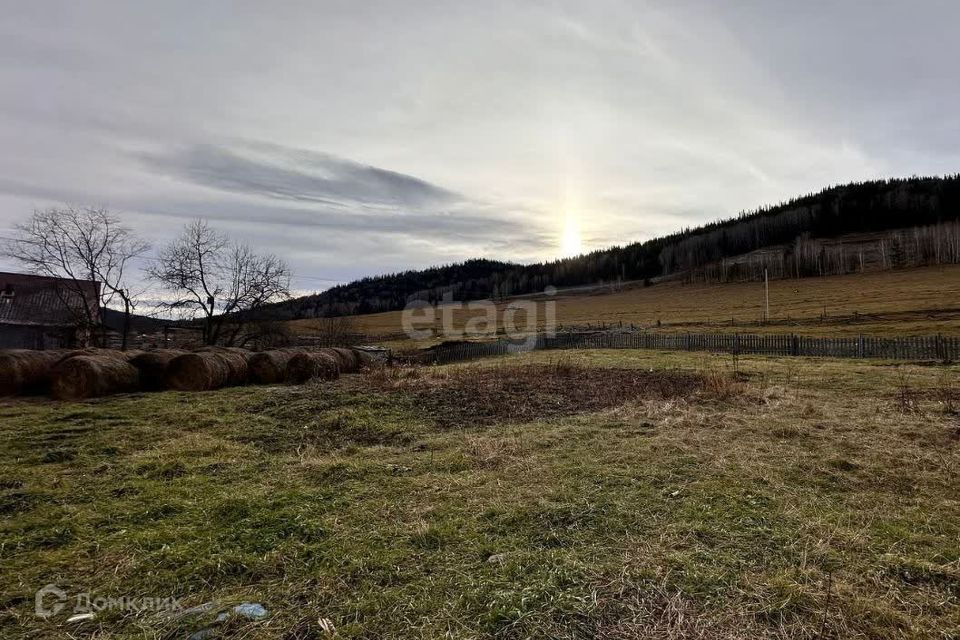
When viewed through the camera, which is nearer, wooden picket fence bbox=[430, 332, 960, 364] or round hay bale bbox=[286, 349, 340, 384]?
round hay bale bbox=[286, 349, 340, 384]

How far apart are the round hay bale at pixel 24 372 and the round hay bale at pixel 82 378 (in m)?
0.50

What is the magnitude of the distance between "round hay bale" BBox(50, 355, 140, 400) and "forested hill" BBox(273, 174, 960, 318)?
60139 mm

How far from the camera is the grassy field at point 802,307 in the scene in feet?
120

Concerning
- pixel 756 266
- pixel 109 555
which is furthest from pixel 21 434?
pixel 756 266

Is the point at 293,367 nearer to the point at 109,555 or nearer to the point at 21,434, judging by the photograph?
the point at 21,434

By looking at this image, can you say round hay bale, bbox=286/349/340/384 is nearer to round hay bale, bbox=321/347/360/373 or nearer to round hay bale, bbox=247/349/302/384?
round hay bale, bbox=247/349/302/384

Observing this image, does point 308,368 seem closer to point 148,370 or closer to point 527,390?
point 148,370

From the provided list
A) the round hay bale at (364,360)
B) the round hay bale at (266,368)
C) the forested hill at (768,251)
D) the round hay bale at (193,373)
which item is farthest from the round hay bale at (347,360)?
the forested hill at (768,251)

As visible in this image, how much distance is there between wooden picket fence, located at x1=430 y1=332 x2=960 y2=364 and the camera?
1788 cm

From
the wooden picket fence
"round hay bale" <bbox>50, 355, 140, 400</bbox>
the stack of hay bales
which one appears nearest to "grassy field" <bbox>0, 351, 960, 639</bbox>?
"round hay bale" <bbox>50, 355, 140, 400</bbox>

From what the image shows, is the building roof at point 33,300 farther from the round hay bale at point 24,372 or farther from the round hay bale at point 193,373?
the round hay bale at point 193,373

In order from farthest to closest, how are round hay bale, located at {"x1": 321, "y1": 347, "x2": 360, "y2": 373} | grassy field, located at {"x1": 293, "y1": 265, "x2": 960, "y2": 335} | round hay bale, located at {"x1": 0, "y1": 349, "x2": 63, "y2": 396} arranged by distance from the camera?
grassy field, located at {"x1": 293, "y1": 265, "x2": 960, "y2": 335}, round hay bale, located at {"x1": 321, "y1": 347, "x2": 360, "y2": 373}, round hay bale, located at {"x1": 0, "y1": 349, "x2": 63, "y2": 396}

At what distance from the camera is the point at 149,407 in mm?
8625

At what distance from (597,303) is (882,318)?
4553cm
